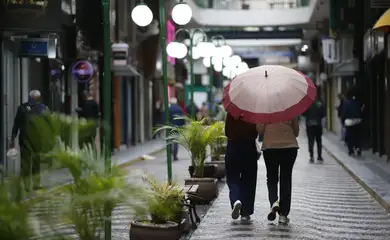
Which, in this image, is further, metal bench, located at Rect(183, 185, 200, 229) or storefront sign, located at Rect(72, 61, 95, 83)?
storefront sign, located at Rect(72, 61, 95, 83)

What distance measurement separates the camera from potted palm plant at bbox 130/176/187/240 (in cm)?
825

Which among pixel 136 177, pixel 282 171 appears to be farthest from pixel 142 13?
pixel 136 177

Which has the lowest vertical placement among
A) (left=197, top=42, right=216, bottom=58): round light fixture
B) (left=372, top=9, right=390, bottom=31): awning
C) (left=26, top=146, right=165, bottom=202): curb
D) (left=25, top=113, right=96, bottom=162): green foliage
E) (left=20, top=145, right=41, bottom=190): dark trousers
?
(left=26, top=146, right=165, bottom=202): curb

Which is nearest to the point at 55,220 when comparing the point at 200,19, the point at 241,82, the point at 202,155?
the point at 241,82

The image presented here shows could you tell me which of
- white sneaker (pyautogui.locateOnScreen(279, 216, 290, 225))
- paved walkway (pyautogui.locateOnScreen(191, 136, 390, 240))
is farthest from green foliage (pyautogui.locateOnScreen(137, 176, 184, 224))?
white sneaker (pyautogui.locateOnScreen(279, 216, 290, 225))

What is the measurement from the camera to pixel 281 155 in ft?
32.7

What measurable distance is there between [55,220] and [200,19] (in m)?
43.7

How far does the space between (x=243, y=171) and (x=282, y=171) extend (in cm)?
61

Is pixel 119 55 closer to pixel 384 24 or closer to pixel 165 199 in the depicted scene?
pixel 384 24

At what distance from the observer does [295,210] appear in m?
11.8

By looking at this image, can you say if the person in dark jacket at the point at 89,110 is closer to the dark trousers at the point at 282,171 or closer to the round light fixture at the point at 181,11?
the round light fixture at the point at 181,11

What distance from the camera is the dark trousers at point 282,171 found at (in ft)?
32.7

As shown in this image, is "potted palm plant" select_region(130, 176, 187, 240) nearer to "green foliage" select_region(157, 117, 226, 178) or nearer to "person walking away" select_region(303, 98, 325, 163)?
"green foliage" select_region(157, 117, 226, 178)

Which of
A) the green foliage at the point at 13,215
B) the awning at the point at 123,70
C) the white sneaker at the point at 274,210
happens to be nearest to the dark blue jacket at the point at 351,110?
the awning at the point at 123,70
